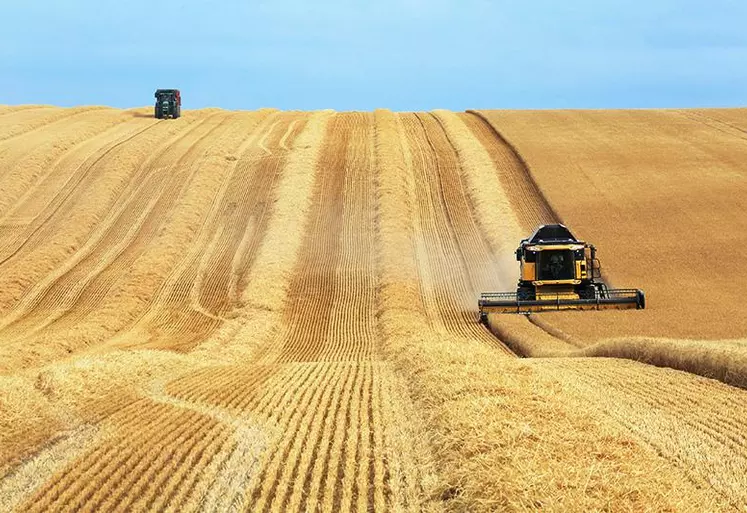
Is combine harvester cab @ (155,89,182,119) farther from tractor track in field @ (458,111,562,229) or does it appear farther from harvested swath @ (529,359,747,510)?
harvested swath @ (529,359,747,510)

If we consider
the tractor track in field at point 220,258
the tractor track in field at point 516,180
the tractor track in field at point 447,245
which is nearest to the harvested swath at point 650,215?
the tractor track in field at point 516,180

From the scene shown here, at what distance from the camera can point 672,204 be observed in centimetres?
4269

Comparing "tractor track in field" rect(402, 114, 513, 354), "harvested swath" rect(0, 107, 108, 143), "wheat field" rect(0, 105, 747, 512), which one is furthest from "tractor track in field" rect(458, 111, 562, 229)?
"harvested swath" rect(0, 107, 108, 143)

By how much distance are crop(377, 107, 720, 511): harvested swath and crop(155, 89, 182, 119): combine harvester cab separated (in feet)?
184

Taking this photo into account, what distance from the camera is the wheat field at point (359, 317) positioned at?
8961 millimetres

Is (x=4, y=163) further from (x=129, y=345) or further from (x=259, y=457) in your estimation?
(x=259, y=457)

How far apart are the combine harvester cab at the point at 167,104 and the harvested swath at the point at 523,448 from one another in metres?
56.1

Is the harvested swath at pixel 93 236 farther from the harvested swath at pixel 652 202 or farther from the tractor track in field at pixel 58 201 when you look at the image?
the harvested swath at pixel 652 202

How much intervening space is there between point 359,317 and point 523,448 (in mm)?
22307

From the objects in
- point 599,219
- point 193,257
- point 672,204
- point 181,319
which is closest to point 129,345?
point 181,319

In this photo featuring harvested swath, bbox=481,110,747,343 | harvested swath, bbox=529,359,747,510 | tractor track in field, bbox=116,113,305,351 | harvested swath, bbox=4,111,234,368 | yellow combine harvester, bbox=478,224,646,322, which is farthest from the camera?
tractor track in field, bbox=116,113,305,351

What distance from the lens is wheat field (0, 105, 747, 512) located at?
896 centimetres

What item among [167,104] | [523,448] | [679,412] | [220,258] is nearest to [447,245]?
[220,258]

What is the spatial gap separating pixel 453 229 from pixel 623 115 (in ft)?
94.2
